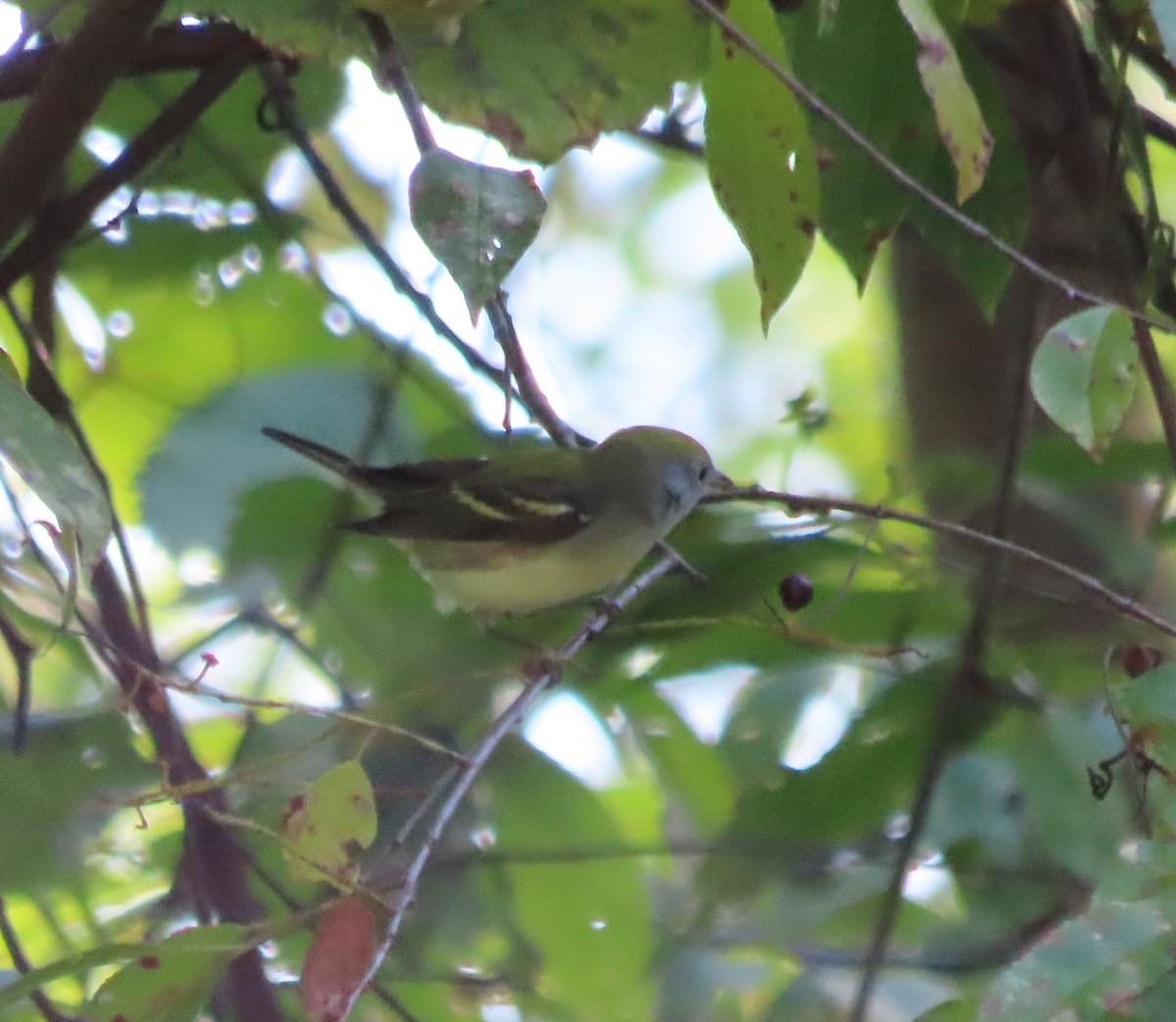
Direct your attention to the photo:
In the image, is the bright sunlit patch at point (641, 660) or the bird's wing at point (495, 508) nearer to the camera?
the bright sunlit patch at point (641, 660)

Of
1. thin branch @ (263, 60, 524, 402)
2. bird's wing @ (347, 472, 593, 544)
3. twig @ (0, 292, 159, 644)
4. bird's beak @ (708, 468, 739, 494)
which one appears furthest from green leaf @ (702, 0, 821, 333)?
bird's beak @ (708, 468, 739, 494)

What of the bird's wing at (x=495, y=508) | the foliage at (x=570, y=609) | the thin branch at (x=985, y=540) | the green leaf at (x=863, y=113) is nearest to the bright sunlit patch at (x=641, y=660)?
the foliage at (x=570, y=609)

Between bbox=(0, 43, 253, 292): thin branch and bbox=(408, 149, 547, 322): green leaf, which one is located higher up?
bbox=(0, 43, 253, 292): thin branch

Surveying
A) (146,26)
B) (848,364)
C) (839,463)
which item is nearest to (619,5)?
(146,26)

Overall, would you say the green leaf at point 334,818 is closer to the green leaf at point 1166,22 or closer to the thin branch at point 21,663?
the thin branch at point 21,663

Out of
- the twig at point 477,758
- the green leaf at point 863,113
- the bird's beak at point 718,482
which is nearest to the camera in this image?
the twig at point 477,758

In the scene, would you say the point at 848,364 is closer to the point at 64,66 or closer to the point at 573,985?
the point at 573,985

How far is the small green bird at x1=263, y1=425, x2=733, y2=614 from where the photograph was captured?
9.44 feet

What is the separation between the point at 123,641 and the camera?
2180mm

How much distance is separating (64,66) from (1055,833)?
155 centimetres

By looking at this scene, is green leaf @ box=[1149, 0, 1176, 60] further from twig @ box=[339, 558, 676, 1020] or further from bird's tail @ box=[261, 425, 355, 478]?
bird's tail @ box=[261, 425, 355, 478]

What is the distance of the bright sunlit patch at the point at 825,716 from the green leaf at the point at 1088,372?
746 millimetres

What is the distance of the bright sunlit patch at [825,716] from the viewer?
2238 mm

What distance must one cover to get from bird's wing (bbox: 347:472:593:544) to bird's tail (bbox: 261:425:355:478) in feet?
0.78
